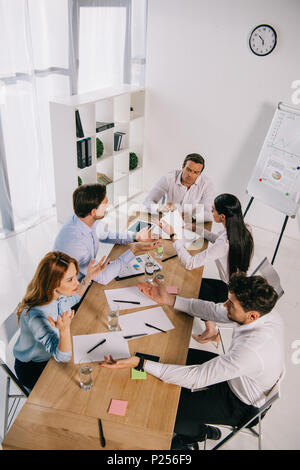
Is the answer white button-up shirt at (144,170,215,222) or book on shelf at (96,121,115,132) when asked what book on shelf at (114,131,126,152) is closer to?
book on shelf at (96,121,115,132)

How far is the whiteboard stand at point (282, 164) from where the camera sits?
3.97 m

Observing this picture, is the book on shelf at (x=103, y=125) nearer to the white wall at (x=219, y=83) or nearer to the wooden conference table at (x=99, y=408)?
the white wall at (x=219, y=83)

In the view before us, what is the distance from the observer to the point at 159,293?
2.30m

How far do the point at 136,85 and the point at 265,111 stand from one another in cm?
184

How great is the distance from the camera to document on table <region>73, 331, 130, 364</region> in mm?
1901

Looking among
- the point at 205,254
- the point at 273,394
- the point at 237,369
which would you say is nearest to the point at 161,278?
the point at 205,254

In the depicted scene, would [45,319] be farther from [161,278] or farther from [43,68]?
[43,68]

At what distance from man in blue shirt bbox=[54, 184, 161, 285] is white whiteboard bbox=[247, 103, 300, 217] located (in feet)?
6.90

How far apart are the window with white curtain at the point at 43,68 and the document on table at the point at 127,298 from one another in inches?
98.1

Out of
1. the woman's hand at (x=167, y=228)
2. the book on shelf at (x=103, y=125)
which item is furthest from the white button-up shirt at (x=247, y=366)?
the book on shelf at (x=103, y=125)

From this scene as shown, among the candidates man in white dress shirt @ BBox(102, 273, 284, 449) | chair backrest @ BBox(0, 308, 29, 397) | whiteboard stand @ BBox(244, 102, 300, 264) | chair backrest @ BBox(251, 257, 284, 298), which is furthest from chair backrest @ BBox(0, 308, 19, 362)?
whiteboard stand @ BBox(244, 102, 300, 264)

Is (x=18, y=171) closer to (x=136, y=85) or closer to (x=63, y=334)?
(x=136, y=85)

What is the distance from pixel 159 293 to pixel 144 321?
0.23 m
